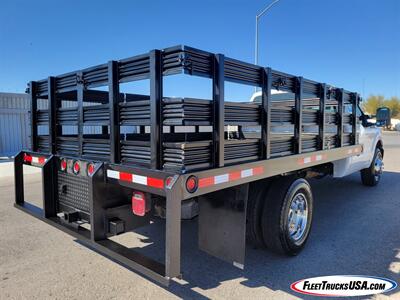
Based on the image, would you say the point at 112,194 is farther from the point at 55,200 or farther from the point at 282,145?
the point at 282,145

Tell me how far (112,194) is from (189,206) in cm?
72

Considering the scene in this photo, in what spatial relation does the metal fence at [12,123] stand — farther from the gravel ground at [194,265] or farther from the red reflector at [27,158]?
the red reflector at [27,158]

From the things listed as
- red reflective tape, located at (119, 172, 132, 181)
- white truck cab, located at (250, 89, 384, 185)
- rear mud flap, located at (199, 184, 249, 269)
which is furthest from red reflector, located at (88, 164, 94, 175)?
white truck cab, located at (250, 89, 384, 185)

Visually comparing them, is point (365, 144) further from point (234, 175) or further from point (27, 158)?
point (27, 158)

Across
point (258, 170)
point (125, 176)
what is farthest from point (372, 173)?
point (125, 176)

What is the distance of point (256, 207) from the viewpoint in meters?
3.35

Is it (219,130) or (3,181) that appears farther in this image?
(3,181)

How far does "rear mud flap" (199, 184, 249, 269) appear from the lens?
2.96 metres

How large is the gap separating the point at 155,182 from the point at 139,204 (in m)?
0.47

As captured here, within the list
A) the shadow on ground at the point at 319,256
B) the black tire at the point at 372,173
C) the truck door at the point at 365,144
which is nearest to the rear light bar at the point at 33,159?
the shadow on ground at the point at 319,256

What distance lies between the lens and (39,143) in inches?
150

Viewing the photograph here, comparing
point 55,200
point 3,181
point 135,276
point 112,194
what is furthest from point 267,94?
point 3,181

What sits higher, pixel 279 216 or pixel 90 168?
pixel 90 168

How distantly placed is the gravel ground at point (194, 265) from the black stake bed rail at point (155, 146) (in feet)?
1.40
